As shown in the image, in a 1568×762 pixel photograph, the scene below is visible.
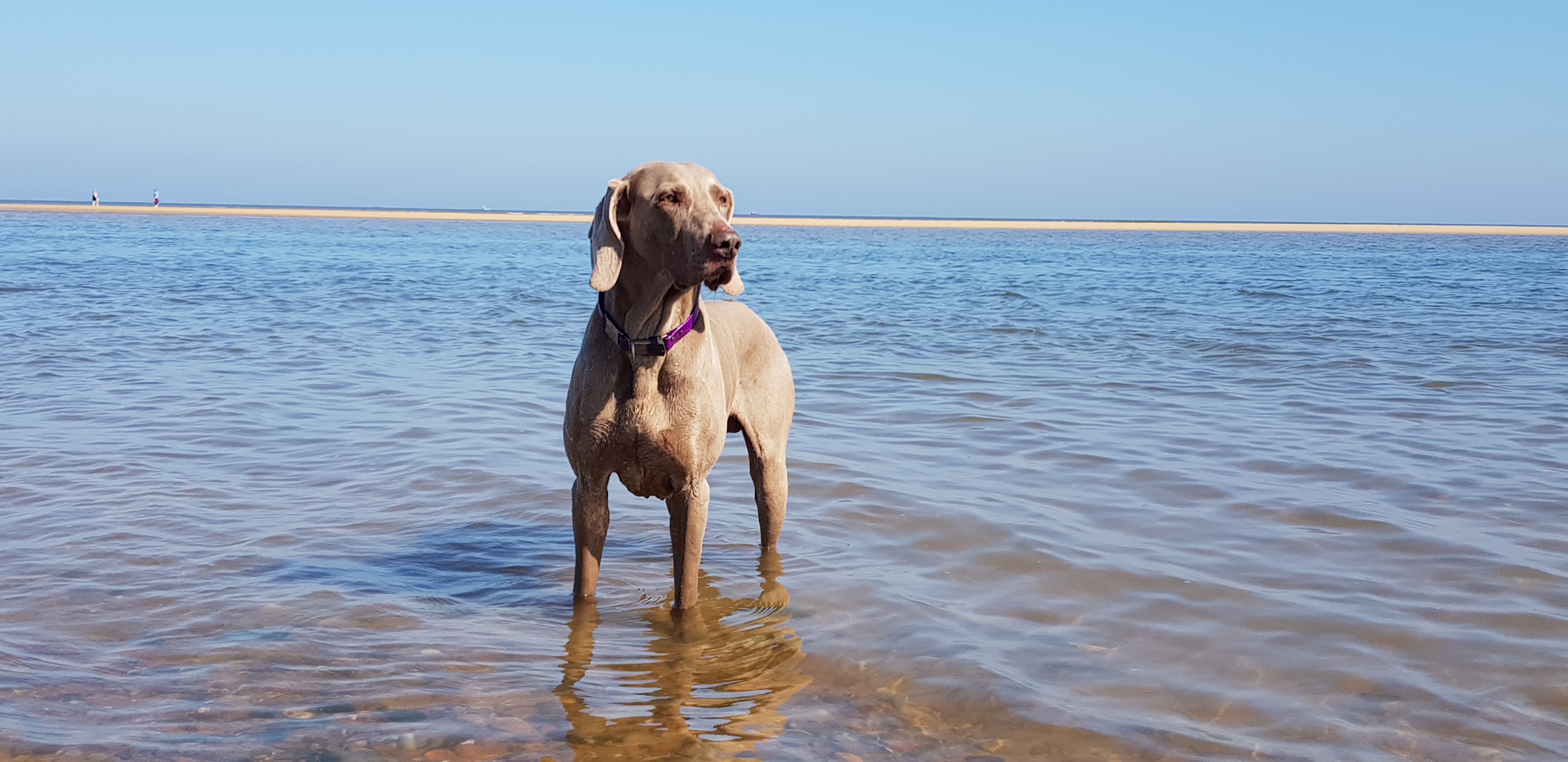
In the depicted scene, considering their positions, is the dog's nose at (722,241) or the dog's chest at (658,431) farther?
the dog's chest at (658,431)

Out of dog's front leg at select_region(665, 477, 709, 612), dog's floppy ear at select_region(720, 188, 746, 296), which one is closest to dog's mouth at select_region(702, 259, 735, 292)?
dog's floppy ear at select_region(720, 188, 746, 296)

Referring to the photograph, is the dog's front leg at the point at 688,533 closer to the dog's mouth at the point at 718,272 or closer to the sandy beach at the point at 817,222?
the dog's mouth at the point at 718,272

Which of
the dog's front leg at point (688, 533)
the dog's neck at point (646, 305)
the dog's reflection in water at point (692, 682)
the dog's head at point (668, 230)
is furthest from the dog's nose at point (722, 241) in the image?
the dog's reflection in water at point (692, 682)

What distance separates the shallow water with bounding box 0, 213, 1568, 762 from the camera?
11.6ft

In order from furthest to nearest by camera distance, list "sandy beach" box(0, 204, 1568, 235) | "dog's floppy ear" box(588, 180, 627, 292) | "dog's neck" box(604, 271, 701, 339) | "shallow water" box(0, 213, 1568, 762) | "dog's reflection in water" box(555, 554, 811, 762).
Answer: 1. "sandy beach" box(0, 204, 1568, 235)
2. "dog's neck" box(604, 271, 701, 339)
3. "dog's floppy ear" box(588, 180, 627, 292)
4. "shallow water" box(0, 213, 1568, 762)
5. "dog's reflection in water" box(555, 554, 811, 762)

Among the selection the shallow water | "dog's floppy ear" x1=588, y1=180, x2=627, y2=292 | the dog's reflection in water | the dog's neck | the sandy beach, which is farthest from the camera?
the sandy beach

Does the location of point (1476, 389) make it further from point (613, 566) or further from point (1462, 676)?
point (613, 566)

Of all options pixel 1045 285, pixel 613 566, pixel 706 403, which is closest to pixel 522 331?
pixel 613 566

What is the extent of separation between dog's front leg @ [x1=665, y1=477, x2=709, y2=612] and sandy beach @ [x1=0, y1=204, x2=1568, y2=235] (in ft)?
251

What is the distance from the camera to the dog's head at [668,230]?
358cm

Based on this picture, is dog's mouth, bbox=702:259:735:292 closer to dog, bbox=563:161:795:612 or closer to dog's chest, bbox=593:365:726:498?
dog, bbox=563:161:795:612

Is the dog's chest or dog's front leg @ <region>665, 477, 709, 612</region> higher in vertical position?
the dog's chest

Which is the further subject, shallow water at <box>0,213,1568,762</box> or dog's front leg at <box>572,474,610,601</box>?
dog's front leg at <box>572,474,610,601</box>

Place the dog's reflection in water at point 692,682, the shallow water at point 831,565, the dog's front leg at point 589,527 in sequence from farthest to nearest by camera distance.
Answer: the dog's front leg at point 589,527
the shallow water at point 831,565
the dog's reflection in water at point 692,682
